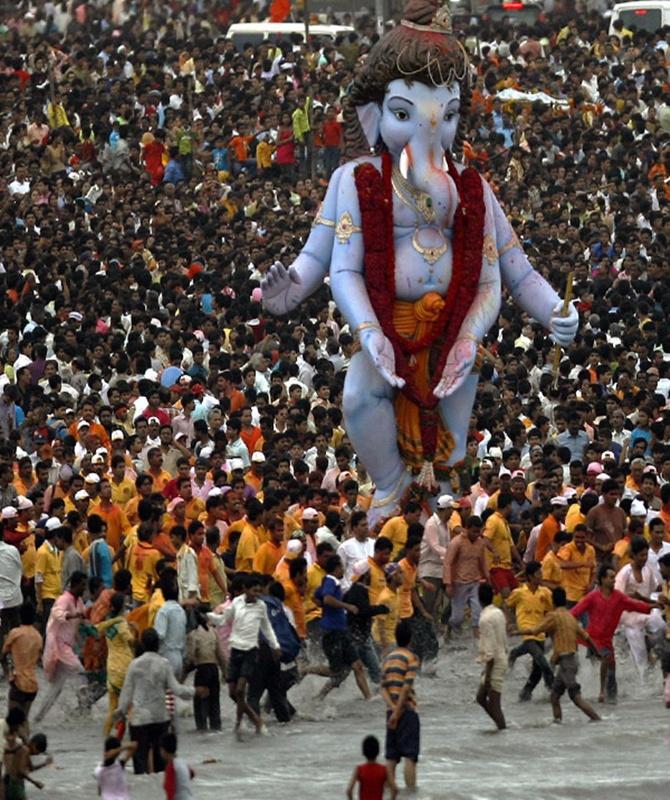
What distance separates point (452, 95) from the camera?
23344 millimetres

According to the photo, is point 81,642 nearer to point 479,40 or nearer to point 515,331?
point 515,331

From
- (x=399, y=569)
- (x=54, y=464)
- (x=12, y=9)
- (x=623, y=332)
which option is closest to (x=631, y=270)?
(x=623, y=332)

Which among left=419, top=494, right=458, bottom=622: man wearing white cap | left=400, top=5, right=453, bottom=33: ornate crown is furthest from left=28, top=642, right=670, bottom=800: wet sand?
left=400, top=5, right=453, bottom=33: ornate crown

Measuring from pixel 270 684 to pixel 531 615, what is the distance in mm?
1761

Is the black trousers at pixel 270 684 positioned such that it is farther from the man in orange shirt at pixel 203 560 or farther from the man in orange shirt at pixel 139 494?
the man in orange shirt at pixel 139 494

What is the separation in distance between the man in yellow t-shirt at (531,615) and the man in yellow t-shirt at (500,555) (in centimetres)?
165

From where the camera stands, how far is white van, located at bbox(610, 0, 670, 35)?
45719mm

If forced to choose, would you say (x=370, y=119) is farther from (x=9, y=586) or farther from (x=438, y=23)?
(x=9, y=586)

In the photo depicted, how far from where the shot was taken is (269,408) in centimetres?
2761

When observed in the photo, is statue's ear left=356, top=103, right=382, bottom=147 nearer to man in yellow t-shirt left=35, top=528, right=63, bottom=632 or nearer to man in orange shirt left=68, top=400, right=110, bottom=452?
man in yellow t-shirt left=35, top=528, right=63, bottom=632

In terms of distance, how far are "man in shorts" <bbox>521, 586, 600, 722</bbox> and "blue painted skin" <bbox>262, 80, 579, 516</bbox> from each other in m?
2.67

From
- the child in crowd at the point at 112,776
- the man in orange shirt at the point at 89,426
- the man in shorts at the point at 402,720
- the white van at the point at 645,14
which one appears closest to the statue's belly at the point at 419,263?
the man in orange shirt at the point at 89,426

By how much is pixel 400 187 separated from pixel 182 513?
2.68 m

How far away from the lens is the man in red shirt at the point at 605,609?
21.5m
